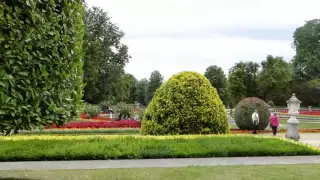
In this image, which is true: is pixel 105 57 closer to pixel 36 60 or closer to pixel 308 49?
pixel 308 49

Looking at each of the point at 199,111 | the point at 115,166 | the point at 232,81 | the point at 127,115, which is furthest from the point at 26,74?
the point at 232,81

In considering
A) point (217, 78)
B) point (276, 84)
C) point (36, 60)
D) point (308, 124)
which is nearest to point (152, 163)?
point (36, 60)

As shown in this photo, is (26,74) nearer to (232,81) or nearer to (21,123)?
(21,123)

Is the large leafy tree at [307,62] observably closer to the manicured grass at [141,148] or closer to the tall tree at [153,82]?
the tall tree at [153,82]

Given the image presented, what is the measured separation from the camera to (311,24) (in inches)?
2657

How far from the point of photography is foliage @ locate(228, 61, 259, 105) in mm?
69188

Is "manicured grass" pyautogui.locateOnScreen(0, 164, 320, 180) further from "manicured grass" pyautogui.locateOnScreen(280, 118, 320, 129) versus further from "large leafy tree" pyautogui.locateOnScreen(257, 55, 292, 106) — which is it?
"large leafy tree" pyautogui.locateOnScreen(257, 55, 292, 106)

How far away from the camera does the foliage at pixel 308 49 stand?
65.4m

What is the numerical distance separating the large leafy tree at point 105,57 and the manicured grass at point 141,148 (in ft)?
119

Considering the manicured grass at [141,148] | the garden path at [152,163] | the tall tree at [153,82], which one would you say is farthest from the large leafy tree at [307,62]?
the garden path at [152,163]

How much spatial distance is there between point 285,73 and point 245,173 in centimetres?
6125

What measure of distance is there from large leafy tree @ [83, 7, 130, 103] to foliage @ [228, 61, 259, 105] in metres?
23.6

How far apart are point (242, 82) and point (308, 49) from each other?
11.8m

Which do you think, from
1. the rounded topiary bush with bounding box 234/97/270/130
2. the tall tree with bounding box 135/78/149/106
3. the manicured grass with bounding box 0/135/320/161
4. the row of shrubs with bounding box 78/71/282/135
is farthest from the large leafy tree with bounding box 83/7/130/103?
the tall tree with bounding box 135/78/149/106
